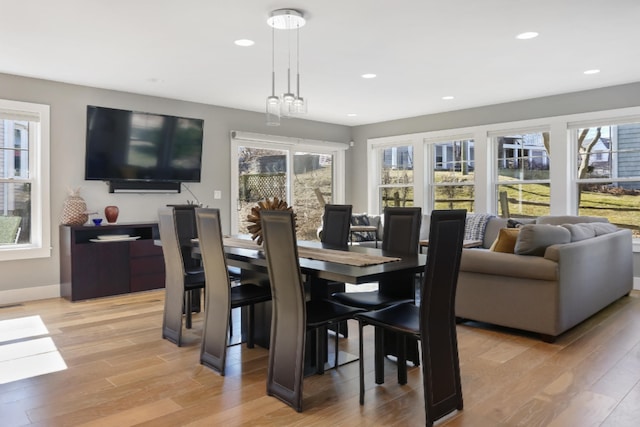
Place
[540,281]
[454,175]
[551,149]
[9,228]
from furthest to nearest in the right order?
[454,175] < [551,149] < [9,228] < [540,281]

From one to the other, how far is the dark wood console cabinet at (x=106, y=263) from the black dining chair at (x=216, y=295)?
2.59 meters

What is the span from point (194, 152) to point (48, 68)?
196 centimetres

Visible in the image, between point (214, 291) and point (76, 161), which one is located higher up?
point (76, 161)

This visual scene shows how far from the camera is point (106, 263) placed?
5234 millimetres

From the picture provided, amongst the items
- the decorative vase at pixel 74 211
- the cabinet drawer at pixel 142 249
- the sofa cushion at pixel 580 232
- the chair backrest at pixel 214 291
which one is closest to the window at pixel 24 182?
the decorative vase at pixel 74 211

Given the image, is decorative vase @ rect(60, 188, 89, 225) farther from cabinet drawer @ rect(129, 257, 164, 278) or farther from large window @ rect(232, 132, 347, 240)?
large window @ rect(232, 132, 347, 240)

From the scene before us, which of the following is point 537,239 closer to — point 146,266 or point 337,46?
point 337,46

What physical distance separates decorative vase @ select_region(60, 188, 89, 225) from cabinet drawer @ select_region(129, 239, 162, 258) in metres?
0.58

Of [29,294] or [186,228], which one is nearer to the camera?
[186,228]

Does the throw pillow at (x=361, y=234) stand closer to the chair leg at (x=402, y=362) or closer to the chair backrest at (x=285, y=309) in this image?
the chair leg at (x=402, y=362)

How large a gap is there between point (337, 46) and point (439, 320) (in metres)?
2.66

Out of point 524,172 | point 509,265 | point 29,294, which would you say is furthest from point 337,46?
point 29,294

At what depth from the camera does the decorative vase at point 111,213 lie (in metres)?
5.41

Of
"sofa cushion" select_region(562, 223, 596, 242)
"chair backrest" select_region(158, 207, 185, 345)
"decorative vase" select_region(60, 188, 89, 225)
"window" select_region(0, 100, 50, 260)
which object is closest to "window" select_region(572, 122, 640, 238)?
"sofa cushion" select_region(562, 223, 596, 242)
